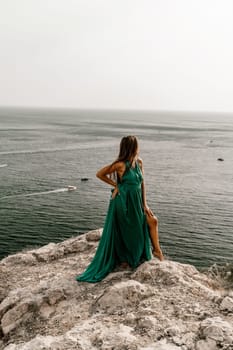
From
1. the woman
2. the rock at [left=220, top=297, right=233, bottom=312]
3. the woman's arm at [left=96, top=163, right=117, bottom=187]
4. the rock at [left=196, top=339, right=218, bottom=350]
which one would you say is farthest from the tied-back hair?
the rock at [left=196, top=339, right=218, bottom=350]

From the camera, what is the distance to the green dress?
9.59 m

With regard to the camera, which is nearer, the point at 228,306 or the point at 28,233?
the point at 228,306

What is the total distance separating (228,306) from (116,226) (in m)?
3.30

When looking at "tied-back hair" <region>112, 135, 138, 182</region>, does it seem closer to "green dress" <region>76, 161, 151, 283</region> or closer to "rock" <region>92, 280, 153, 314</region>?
"green dress" <region>76, 161, 151, 283</region>

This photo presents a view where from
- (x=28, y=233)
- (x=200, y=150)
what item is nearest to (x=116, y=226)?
(x=28, y=233)

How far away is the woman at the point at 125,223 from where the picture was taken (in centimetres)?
945

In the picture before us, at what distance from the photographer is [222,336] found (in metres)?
7.19

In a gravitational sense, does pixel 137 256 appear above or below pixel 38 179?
above

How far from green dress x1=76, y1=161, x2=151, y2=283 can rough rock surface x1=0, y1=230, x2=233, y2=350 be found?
30cm

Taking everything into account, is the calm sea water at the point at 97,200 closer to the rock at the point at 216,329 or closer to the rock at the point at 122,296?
the rock at the point at 122,296

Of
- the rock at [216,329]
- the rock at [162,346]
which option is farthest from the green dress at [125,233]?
the rock at [162,346]

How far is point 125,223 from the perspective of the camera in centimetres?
973

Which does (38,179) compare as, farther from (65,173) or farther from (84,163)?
(84,163)

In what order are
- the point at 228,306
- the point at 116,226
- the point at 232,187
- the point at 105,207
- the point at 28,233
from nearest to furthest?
1. the point at 228,306
2. the point at 116,226
3. the point at 28,233
4. the point at 105,207
5. the point at 232,187
